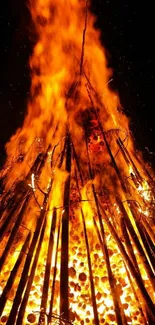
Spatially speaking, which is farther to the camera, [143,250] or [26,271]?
[143,250]

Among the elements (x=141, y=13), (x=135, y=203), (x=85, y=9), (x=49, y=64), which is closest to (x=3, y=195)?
(x=135, y=203)

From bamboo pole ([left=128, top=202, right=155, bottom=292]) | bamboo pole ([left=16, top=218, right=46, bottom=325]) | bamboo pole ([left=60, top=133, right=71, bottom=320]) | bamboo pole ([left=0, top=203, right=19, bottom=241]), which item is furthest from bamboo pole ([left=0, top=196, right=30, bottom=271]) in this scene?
bamboo pole ([left=128, top=202, right=155, bottom=292])

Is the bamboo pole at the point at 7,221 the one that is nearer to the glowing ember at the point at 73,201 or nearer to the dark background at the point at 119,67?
the glowing ember at the point at 73,201

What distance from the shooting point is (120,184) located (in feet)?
12.8

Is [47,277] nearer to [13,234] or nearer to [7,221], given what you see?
[13,234]

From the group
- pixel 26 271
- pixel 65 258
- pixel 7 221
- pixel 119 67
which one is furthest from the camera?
pixel 119 67

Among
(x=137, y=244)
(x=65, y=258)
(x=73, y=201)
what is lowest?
(x=65, y=258)

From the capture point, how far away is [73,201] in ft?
12.5

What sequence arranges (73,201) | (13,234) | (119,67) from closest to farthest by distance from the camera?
1. (13,234)
2. (73,201)
3. (119,67)

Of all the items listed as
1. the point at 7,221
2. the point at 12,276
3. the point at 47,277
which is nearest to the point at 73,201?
the point at 7,221

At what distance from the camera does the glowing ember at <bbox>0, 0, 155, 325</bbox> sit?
9.20 feet

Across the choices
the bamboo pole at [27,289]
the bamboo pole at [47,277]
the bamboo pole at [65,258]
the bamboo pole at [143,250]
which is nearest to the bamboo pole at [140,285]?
the bamboo pole at [143,250]

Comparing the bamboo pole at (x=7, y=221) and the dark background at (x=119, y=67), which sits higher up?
the dark background at (x=119, y=67)

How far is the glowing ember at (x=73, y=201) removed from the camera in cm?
280
